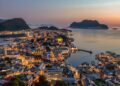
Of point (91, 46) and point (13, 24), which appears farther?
point (13, 24)

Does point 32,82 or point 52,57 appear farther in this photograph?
point 52,57

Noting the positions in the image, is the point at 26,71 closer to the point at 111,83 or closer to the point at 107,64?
the point at 111,83

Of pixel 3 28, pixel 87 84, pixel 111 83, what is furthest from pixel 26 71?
pixel 3 28

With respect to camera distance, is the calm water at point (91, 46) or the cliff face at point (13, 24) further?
the cliff face at point (13, 24)

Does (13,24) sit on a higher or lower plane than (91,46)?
higher

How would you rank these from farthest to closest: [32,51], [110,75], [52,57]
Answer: [32,51] → [52,57] → [110,75]

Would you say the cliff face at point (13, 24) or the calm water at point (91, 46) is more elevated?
the cliff face at point (13, 24)

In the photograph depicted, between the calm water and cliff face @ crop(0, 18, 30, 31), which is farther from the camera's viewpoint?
cliff face @ crop(0, 18, 30, 31)

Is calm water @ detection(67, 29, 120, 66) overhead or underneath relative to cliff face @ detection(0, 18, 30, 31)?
underneath
